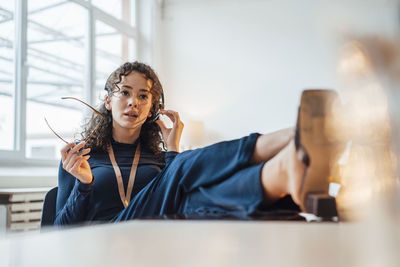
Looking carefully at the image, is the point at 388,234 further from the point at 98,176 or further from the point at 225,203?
the point at 98,176

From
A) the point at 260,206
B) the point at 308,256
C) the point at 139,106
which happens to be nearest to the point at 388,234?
the point at 308,256

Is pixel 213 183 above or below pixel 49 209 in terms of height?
above

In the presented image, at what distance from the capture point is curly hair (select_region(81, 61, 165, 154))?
0.87m

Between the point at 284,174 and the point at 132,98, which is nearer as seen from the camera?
the point at 284,174

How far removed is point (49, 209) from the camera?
0.92 meters

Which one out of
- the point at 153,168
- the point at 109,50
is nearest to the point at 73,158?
the point at 153,168

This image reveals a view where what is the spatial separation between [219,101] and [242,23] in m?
0.49

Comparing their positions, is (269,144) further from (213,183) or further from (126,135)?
(126,135)

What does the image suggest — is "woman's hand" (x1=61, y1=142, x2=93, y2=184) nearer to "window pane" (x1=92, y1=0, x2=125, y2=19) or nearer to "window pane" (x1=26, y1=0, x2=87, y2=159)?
"window pane" (x1=26, y1=0, x2=87, y2=159)

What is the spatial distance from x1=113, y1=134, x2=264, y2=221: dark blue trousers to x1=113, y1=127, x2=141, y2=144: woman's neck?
0.34m

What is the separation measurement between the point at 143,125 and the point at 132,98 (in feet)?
0.51

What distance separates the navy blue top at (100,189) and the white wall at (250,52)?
0.93 feet

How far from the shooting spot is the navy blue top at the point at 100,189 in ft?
2.59

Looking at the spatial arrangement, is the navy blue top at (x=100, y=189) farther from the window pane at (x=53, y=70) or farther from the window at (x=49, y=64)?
the window pane at (x=53, y=70)
